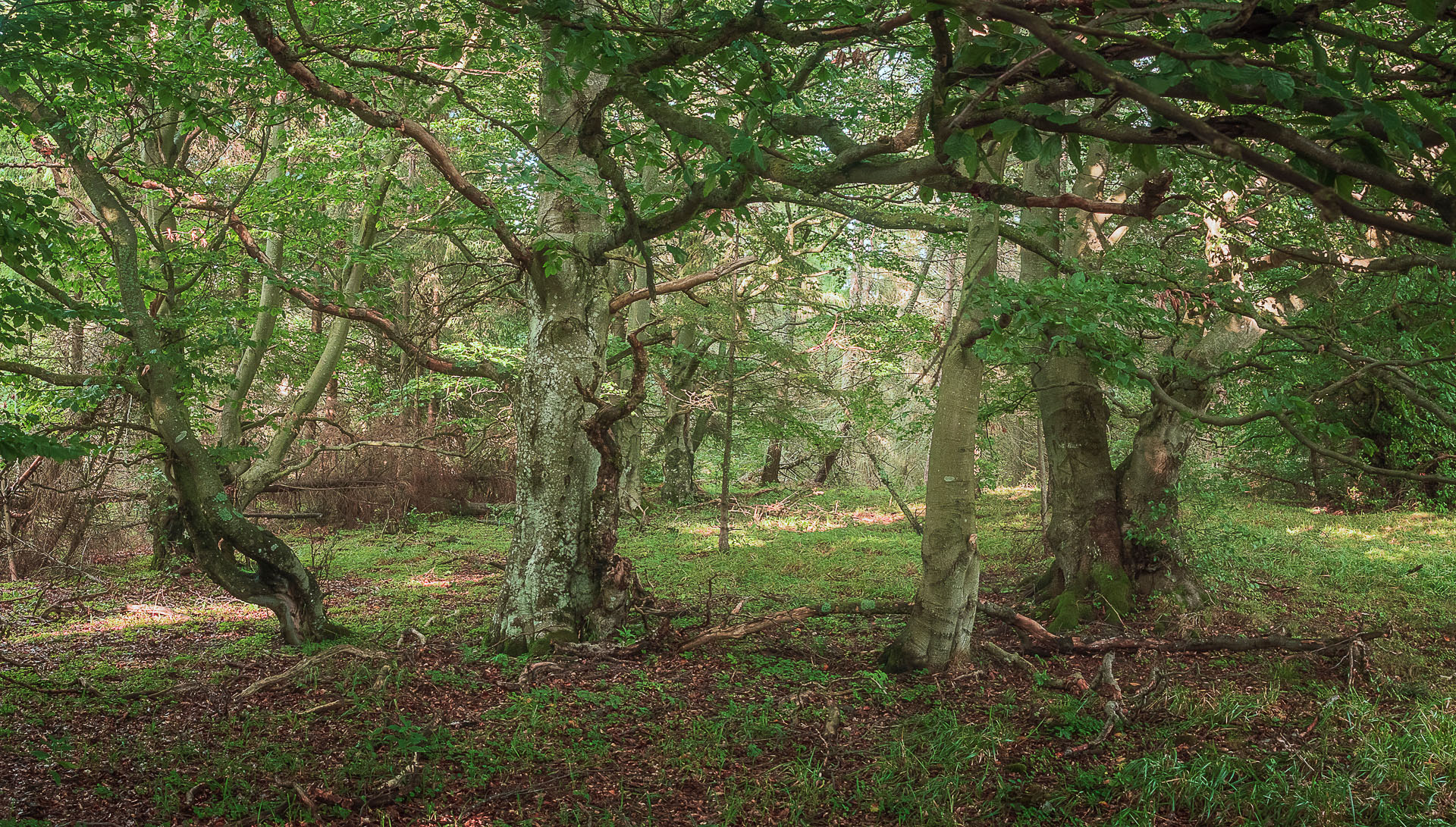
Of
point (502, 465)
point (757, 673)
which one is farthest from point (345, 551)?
point (757, 673)

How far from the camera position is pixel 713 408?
12625 millimetres

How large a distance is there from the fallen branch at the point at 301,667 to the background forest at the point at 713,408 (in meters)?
0.05

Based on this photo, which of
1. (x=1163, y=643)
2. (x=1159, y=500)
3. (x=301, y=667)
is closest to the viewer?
(x=301, y=667)

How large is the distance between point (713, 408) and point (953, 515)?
676 cm

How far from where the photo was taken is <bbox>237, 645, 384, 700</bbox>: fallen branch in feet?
18.3

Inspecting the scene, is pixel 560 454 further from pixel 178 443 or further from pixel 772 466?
pixel 772 466

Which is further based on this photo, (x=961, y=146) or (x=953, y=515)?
(x=953, y=515)

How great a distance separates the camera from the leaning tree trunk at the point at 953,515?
20.4 ft

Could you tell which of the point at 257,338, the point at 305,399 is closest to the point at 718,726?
the point at 257,338

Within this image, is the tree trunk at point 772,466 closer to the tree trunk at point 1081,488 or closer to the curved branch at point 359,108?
the tree trunk at point 1081,488

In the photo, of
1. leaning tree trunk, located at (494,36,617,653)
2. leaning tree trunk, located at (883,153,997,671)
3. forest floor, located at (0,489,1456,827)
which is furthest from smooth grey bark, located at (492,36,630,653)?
leaning tree trunk, located at (883,153,997,671)

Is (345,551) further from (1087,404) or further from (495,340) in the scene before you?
(1087,404)

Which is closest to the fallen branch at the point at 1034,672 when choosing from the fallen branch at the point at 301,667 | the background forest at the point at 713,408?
the background forest at the point at 713,408

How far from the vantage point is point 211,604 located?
32.0 feet
